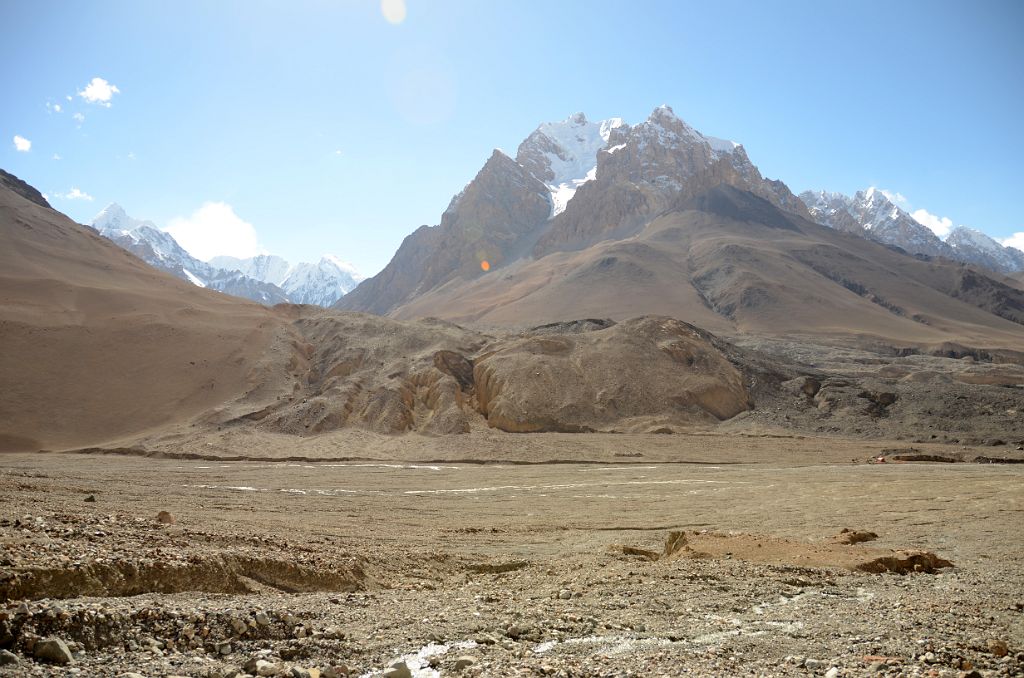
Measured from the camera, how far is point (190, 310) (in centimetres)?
6194

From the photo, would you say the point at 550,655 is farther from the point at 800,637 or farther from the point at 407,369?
the point at 407,369

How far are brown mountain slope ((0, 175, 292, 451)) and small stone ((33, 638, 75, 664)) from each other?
4106cm

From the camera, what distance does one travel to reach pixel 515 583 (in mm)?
11008

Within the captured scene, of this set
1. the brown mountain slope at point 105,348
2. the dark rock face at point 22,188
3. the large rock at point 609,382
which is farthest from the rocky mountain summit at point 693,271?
the dark rock face at point 22,188

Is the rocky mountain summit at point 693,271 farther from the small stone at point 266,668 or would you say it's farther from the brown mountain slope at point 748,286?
the small stone at point 266,668

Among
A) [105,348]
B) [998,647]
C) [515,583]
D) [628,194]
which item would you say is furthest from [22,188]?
[628,194]

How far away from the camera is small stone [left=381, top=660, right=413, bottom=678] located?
6394 mm

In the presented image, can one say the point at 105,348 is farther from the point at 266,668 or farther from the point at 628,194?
the point at 628,194

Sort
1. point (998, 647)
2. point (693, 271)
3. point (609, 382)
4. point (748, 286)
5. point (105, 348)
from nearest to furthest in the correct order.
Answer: point (998, 647) → point (609, 382) → point (105, 348) → point (748, 286) → point (693, 271)

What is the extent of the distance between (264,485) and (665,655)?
23205mm

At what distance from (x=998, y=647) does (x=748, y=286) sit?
114603 mm

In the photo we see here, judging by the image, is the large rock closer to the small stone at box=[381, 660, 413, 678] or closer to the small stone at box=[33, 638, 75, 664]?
the small stone at box=[381, 660, 413, 678]

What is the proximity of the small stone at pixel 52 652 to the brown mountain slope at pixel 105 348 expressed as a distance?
4106 centimetres

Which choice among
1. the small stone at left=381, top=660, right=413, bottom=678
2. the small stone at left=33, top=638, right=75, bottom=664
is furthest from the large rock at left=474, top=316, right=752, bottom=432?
the small stone at left=33, top=638, right=75, bottom=664
